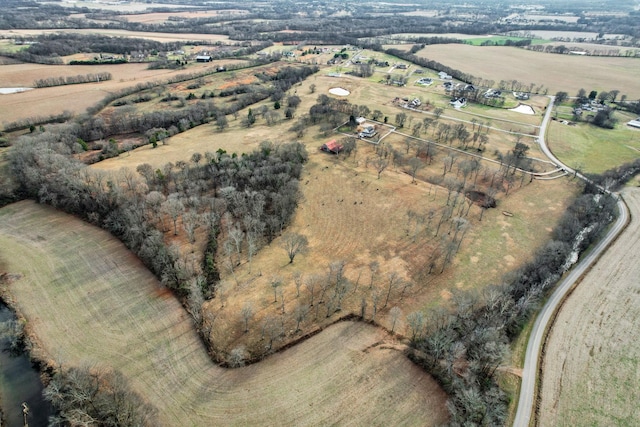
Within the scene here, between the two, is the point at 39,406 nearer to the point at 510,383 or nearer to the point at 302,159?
the point at 510,383

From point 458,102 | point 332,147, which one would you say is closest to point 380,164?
point 332,147

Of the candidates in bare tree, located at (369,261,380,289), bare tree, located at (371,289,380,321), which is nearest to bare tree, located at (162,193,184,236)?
bare tree, located at (369,261,380,289)

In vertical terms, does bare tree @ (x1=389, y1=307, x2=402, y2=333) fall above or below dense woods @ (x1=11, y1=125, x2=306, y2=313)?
below

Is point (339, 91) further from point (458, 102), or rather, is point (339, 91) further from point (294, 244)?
point (294, 244)

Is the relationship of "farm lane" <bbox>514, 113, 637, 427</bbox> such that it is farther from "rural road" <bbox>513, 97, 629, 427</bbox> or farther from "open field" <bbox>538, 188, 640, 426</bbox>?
"open field" <bbox>538, 188, 640, 426</bbox>

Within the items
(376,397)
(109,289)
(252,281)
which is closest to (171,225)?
(109,289)

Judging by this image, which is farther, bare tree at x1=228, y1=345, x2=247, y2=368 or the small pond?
the small pond

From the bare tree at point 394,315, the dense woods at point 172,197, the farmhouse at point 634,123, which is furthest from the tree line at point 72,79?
the farmhouse at point 634,123
